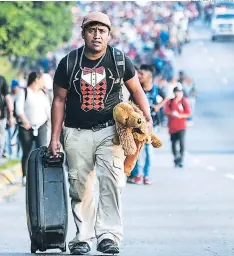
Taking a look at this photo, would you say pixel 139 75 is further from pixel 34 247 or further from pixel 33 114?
pixel 34 247

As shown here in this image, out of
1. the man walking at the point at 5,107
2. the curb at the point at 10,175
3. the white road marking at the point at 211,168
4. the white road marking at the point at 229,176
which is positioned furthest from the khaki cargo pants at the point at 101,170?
the white road marking at the point at 211,168

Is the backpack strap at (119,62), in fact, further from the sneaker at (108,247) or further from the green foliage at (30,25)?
the green foliage at (30,25)

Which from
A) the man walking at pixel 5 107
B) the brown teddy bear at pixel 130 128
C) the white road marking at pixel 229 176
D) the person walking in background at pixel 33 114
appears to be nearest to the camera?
the brown teddy bear at pixel 130 128

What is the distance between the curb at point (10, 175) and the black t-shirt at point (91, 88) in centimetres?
842

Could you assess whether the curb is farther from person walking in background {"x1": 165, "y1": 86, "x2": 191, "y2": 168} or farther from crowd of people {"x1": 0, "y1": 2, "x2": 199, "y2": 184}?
person walking in background {"x1": 165, "y1": 86, "x2": 191, "y2": 168}

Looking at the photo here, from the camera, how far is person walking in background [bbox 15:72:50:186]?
58.6 ft

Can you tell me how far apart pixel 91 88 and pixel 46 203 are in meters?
0.89

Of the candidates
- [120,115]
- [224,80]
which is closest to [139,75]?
[120,115]

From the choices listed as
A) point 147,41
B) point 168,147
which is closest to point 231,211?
point 168,147

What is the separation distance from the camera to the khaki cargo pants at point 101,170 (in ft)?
31.8

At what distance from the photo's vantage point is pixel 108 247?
953 centimetres

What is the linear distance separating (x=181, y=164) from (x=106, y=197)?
13.2 meters

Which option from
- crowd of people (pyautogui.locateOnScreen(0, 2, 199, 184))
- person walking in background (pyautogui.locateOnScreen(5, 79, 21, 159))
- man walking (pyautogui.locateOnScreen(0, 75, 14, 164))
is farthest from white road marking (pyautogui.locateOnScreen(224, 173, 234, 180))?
man walking (pyautogui.locateOnScreen(0, 75, 14, 164))

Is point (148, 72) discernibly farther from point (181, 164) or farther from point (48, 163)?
point (48, 163)
